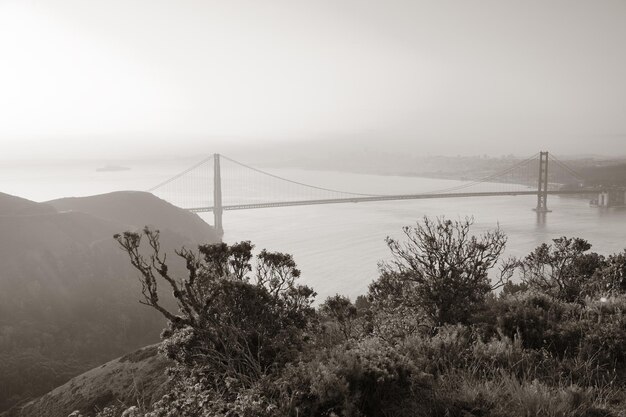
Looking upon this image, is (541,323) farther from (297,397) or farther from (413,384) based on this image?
(297,397)

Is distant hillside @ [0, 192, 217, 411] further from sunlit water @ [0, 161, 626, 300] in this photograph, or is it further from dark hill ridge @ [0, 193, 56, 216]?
sunlit water @ [0, 161, 626, 300]

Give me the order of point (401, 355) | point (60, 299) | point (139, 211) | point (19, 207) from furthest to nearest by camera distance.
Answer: point (139, 211), point (19, 207), point (60, 299), point (401, 355)

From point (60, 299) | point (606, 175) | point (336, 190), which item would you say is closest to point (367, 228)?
point (336, 190)

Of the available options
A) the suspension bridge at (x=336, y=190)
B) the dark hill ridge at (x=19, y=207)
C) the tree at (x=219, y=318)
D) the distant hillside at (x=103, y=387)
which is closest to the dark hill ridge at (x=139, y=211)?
the suspension bridge at (x=336, y=190)

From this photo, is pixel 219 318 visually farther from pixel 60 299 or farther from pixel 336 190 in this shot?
pixel 336 190

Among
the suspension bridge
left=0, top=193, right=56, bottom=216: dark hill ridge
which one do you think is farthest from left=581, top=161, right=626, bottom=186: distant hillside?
left=0, top=193, right=56, bottom=216: dark hill ridge

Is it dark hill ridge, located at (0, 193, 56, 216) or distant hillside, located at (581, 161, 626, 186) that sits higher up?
distant hillside, located at (581, 161, 626, 186)
